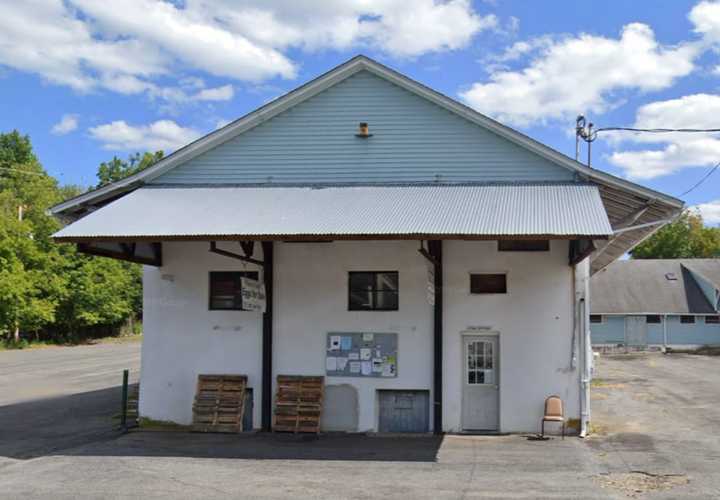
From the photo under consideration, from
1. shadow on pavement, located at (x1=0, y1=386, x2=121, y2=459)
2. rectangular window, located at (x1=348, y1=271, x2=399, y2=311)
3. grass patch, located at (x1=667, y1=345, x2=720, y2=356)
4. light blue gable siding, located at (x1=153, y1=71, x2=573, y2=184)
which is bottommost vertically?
shadow on pavement, located at (x1=0, y1=386, x2=121, y2=459)

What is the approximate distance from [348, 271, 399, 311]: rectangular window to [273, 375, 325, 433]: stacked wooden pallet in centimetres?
170

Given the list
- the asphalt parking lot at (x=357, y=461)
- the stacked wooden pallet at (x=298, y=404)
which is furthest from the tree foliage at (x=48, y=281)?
the stacked wooden pallet at (x=298, y=404)

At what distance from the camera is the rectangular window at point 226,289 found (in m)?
14.4

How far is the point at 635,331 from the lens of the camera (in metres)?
43.5

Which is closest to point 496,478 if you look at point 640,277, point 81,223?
point 81,223

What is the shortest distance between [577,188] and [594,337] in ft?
106

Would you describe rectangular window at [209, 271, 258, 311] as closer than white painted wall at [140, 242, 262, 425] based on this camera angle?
No

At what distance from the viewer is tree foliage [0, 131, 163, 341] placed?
37.9m

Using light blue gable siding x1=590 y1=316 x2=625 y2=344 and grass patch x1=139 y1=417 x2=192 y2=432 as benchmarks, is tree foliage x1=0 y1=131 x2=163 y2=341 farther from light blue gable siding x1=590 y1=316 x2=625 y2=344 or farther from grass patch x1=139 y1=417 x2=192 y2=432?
light blue gable siding x1=590 y1=316 x2=625 y2=344

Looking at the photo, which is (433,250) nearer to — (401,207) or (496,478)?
(401,207)

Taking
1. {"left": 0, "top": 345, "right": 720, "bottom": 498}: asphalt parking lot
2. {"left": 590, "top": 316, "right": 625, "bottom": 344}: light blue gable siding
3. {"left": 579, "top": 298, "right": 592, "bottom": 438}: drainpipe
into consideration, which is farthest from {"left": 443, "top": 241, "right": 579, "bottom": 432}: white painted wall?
{"left": 590, "top": 316, "right": 625, "bottom": 344}: light blue gable siding

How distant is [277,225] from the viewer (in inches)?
496

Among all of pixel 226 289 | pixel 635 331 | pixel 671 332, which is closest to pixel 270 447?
pixel 226 289

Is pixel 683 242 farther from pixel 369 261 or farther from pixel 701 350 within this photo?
pixel 369 261
